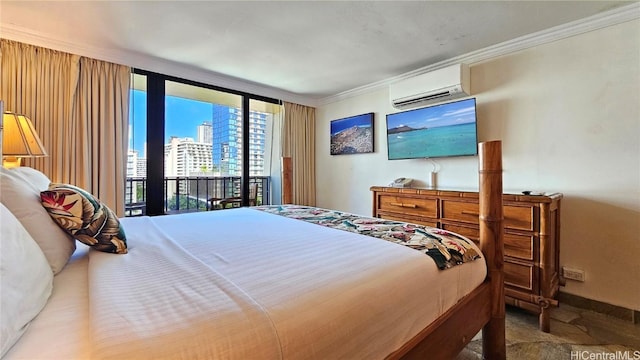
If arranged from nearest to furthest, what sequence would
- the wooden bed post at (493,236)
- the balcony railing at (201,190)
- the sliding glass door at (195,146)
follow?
1. the wooden bed post at (493,236)
2. the sliding glass door at (195,146)
3. the balcony railing at (201,190)

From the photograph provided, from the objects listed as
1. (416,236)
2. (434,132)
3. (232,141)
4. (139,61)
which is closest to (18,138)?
(139,61)

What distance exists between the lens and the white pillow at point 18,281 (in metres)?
0.56

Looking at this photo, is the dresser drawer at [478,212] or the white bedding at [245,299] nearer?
the white bedding at [245,299]

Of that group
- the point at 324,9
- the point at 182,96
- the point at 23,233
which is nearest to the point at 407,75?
the point at 324,9

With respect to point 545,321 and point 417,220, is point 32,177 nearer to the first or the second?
point 417,220

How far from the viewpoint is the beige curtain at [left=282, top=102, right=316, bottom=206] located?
14.4 ft

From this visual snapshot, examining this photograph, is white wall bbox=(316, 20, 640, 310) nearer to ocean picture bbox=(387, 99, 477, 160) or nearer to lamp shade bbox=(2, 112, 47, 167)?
ocean picture bbox=(387, 99, 477, 160)

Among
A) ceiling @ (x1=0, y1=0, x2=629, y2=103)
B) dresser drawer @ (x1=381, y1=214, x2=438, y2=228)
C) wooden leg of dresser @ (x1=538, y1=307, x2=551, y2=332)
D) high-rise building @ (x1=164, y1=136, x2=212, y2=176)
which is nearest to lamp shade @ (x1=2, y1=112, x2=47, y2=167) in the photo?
ceiling @ (x1=0, y1=0, x2=629, y2=103)

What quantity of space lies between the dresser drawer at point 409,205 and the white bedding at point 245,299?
1.27m

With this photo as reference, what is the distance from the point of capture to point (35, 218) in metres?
0.97

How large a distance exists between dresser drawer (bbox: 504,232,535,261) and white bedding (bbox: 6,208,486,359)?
3.16 ft

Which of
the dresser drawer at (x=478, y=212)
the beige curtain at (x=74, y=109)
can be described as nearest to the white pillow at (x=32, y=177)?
the beige curtain at (x=74, y=109)

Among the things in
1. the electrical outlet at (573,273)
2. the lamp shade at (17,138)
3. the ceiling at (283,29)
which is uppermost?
the ceiling at (283,29)
